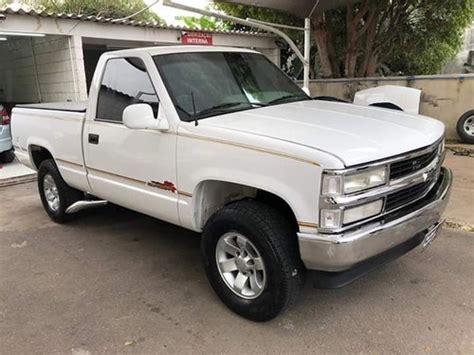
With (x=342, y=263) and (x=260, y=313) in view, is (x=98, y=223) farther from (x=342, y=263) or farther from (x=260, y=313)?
(x=342, y=263)

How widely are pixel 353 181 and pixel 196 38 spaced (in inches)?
389

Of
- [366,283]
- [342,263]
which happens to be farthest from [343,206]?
[366,283]

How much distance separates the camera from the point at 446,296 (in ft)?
11.4

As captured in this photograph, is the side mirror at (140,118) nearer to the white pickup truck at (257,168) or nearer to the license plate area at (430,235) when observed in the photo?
the white pickup truck at (257,168)

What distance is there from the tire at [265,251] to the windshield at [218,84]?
865 millimetres

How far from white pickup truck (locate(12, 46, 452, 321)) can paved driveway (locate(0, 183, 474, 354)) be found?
311mm

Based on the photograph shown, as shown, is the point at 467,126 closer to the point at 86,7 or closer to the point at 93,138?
the point at 93,138

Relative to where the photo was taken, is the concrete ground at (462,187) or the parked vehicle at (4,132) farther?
the parked vehicle at (4,132)

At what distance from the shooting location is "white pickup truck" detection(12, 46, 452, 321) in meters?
2.72

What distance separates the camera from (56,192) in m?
5.50

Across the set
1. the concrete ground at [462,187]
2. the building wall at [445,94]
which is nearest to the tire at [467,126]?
the building wall at [445,94]

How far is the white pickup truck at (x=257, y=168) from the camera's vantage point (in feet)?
8.91

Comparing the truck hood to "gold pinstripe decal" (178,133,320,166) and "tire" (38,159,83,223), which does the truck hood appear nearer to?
"gold pinstripe decal" (178,133,320,166)

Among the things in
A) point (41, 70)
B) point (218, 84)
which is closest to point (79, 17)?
point (41, 70)
